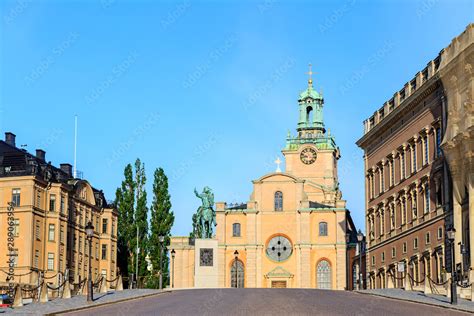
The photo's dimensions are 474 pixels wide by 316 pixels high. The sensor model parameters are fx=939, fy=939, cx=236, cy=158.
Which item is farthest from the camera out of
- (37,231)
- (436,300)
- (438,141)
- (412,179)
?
(37,231)

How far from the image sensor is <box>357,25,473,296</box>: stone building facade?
6606 centimetres

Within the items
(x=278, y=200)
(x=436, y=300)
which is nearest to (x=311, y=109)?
(x=278, y=200)

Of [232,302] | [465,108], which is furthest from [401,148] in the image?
[232,302]

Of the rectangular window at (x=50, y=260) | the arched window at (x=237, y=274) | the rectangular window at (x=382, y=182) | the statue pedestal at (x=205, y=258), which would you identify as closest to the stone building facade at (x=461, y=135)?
the statue pedestal at (x=205, y=258)

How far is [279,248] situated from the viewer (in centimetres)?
10850

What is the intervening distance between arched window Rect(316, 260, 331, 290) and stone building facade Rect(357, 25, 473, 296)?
16.9 m

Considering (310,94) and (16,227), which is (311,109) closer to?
(310,94)

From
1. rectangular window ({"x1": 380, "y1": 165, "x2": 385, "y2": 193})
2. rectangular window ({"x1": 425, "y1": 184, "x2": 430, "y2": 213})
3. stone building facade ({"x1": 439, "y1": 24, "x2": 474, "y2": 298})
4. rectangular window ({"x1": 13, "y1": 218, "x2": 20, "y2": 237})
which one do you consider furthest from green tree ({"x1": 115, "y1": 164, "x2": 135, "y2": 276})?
stone building facade ({"x1": 439, "y1": 24, "x2": 474, "y2": 298})

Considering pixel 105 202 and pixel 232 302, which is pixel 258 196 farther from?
pixel 232 302

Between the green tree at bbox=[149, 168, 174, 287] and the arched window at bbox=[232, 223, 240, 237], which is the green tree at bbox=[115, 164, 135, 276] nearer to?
the green tree at bbox=[149, 168, 174, 287]

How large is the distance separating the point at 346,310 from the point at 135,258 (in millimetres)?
65163

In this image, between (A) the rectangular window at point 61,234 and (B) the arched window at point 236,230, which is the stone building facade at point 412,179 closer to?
(B) the arched window at point 236,230

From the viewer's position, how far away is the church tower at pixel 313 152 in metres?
135

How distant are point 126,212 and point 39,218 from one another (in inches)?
549
